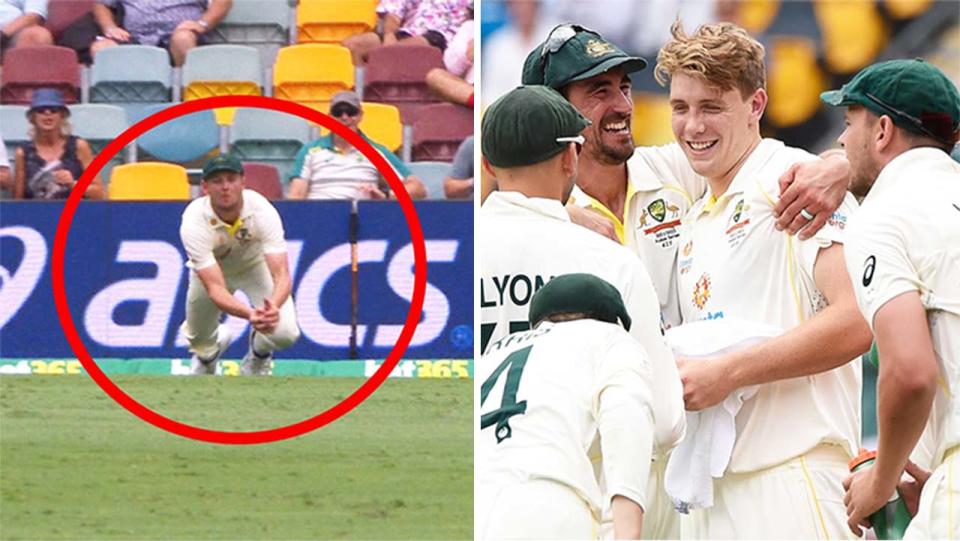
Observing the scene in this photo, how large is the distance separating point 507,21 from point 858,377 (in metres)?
2.73

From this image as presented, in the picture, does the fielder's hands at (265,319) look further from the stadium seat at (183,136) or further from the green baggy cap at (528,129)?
the green baggy cap at (528,129)

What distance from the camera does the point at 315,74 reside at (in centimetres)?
1152

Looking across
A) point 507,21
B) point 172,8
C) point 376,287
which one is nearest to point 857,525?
point 507,21

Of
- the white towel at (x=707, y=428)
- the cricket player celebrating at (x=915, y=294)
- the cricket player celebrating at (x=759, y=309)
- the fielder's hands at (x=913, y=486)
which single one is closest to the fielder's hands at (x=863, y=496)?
the cricket player celebrating at (x=915, y=294)

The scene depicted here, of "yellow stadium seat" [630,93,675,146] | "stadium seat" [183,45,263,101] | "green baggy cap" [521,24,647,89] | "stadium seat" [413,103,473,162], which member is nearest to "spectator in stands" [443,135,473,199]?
"stadium seat" [413,103,473,162]

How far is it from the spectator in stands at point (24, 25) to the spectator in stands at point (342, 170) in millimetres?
2153

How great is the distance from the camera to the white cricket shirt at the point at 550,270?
3.50 metres

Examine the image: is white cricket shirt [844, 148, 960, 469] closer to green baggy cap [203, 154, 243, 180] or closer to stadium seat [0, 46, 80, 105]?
green baggy cap [203, 154, 243, 180]

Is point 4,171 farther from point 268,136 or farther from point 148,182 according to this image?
point 268,136

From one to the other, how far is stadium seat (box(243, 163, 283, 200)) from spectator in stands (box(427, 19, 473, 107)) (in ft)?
4.16

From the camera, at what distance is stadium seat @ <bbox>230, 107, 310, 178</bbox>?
11.1 metres

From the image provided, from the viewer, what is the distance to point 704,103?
4.10 metres

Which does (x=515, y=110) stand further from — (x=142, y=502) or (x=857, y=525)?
(x=142, y=502)

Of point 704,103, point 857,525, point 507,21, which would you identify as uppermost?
point 507,21
